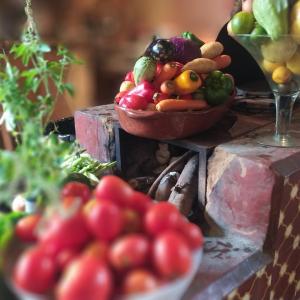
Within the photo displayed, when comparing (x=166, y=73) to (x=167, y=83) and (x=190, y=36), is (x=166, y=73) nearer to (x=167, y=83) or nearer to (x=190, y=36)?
(x=167, y=83)

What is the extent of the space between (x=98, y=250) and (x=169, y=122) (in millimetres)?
467

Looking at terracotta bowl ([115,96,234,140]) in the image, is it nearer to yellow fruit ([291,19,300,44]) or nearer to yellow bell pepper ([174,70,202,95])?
yellow bell pepper ([174,70,202,95])

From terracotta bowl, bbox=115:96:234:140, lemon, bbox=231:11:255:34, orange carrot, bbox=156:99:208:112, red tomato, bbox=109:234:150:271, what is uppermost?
lemon, bbox=231:11:255:34

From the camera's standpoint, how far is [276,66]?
0.85 meters

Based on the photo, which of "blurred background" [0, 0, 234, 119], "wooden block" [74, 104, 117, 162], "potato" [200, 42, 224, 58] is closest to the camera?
"blurred background" [0, 0, 234, 119]

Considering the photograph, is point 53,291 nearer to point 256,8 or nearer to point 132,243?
point 132,243

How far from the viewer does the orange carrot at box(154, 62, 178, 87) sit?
37.0 inches

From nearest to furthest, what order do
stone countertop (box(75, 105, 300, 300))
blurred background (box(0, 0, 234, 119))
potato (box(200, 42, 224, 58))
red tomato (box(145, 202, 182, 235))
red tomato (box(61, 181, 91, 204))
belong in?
blurred background (box(0, 0, 234, 119)), red tomato (box(145, 202, 182, 235)), red tomato (box(61, 181, 91, 204)), stone countertop (box(75, 105, 300, 300)), potato (box(200, 42, 224, 58))

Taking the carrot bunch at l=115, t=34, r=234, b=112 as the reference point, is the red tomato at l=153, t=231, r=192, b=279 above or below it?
below

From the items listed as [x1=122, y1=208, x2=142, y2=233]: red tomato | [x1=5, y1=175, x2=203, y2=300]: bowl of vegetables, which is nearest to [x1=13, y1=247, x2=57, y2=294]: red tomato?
[x1=5, y1=175, x2=203, y2=300]: bowl of vegetables

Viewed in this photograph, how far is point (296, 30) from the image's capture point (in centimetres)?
80

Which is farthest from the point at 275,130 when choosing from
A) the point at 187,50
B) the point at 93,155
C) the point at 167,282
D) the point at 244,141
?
the point at 167,282

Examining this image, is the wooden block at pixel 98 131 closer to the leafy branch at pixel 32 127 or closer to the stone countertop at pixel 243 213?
the stone countertop at pixel 243 213

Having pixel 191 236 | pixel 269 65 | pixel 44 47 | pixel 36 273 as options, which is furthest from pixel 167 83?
pixel 36 273
